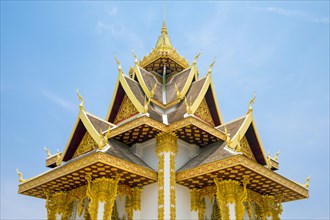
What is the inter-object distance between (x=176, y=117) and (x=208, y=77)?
2754 mm

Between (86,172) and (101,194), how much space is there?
865 millimetres

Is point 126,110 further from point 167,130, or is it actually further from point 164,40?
point 164,40

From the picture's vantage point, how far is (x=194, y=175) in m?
11.8

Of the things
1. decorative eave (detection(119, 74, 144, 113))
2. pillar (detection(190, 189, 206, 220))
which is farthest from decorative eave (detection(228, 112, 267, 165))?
decorative eave (detection(119, 74, 144, 113))

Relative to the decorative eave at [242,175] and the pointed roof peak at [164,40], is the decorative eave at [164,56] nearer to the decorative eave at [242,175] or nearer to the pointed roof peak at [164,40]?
the pointed roof peak at [164,40]

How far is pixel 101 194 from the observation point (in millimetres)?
11359

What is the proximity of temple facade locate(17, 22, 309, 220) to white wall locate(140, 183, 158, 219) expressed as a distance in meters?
0.03

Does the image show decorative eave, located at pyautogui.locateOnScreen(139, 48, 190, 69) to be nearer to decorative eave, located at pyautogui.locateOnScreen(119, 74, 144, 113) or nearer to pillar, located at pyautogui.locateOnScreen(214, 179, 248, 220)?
decorative eave, located at pyautogui.locateOnScreen(119, 74, 144, 113)

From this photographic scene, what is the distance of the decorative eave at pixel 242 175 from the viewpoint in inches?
435

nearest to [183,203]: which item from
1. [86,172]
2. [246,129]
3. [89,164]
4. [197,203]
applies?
[197,203]

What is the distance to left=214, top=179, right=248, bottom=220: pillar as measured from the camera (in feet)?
36.8

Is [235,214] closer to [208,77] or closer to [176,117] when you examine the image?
[176,117]

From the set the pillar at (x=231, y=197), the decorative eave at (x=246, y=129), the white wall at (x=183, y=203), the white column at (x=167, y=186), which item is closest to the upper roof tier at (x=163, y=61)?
the decorative eave at (x=246, y=129)

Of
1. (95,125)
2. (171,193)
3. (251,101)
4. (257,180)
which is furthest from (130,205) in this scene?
(251,101)
